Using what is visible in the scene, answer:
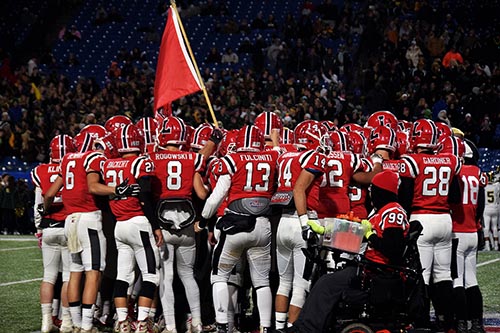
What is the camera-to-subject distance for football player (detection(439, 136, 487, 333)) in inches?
352

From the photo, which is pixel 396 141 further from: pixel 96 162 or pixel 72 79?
pixel 72 79

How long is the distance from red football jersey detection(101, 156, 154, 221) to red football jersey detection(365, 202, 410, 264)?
7.20 ft

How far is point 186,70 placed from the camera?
1285cm

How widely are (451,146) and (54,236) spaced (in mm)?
3802

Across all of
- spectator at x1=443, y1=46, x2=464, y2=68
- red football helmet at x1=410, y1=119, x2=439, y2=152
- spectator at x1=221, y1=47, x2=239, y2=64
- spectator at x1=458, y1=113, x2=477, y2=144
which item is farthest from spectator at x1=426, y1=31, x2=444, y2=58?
red football helmet at x1=410, y1=119, x2=439, y2=152

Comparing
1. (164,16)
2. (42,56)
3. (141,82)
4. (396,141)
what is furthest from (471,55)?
(396,141)

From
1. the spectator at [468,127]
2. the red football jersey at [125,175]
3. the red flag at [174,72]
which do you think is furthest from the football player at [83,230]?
the spectator at [468,127]

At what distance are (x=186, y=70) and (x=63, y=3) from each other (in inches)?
698

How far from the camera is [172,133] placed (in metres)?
9.05

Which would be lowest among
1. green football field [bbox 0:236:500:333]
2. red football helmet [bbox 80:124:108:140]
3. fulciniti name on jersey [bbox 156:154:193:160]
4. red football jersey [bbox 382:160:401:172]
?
green football field [bbox 0:236:500:333]

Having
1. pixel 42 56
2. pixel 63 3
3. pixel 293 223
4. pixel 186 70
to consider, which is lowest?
pixel 293 223

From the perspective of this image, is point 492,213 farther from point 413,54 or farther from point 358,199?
point 358,199

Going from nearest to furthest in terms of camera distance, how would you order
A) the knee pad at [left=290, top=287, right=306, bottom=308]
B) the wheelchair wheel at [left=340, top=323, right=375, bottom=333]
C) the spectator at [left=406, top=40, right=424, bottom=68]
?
the wheelchair wheel at [left=340, top=323, right=375, bottom=333]
the knee pad at [left=290, top=287, right=306, bottom=308]
the spectator at [left=406, top=40, right=424, bottom=68]

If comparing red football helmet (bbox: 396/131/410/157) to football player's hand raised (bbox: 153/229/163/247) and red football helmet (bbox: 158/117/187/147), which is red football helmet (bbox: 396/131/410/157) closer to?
red football helmet (bbox: 158/117/187/147)
